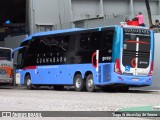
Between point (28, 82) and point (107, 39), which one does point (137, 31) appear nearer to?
point (107, 39)

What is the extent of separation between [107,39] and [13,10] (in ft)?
120

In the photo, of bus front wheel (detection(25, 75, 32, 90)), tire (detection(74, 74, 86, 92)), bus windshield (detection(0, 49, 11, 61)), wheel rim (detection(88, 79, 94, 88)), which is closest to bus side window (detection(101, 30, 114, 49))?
wheel rim (detection(88, 79, 94, 88))

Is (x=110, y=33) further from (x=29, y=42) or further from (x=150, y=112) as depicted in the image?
(x=150, y=112)

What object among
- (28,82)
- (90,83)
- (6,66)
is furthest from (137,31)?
(6,66)

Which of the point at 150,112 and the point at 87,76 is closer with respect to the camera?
the point at 150,112

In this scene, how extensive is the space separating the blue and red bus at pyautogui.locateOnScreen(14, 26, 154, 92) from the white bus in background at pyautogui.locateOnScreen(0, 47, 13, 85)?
200 inches

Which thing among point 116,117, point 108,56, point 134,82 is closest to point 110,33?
point 108,56

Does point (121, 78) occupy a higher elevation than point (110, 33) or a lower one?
lower

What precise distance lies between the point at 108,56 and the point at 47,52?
5.85m

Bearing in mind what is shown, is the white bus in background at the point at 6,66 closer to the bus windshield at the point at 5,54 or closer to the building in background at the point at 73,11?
the bus windshield at the point at 5,54

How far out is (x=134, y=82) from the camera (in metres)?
23.5

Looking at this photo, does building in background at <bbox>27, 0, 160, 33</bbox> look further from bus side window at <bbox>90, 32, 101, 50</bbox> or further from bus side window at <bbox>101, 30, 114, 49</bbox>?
bus side window at <bbox>101, 30, 114, 49</bbox>

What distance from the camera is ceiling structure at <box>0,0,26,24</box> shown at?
54.4 metres

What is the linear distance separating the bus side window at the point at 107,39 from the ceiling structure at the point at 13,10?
3031 centimetres
